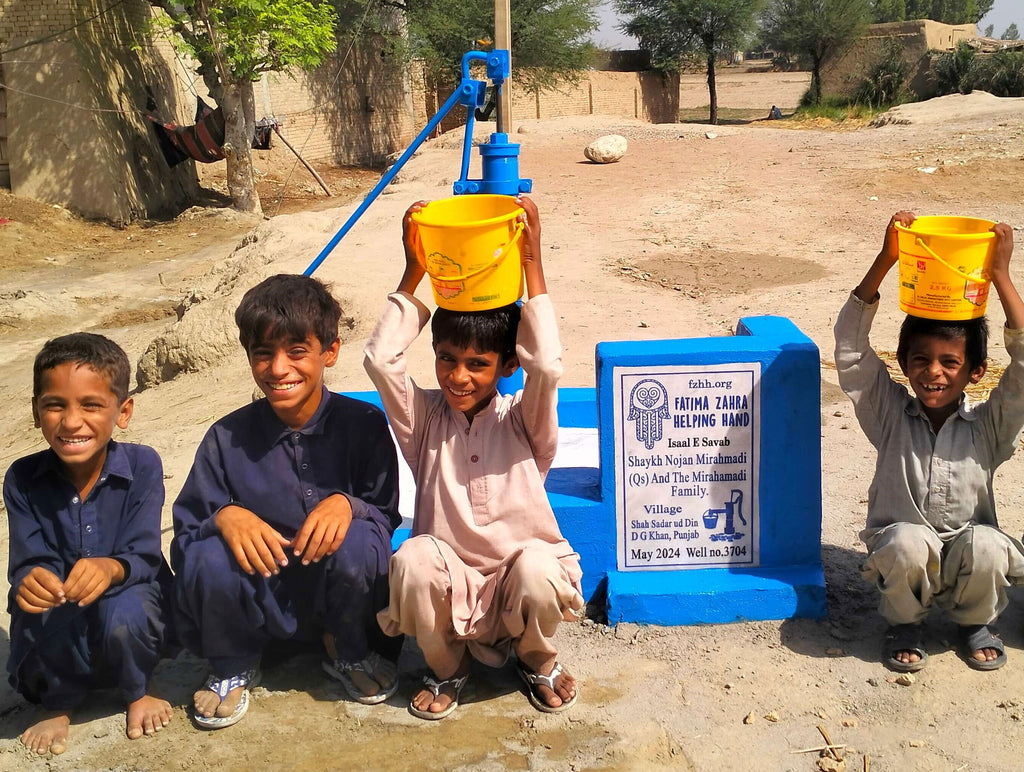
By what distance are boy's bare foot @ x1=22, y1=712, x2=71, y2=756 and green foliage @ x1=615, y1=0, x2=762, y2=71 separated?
98.3 feet

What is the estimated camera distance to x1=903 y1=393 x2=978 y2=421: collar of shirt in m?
2.62

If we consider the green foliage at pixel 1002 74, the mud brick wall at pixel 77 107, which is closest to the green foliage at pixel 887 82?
the green foliage at pixel 1002 74

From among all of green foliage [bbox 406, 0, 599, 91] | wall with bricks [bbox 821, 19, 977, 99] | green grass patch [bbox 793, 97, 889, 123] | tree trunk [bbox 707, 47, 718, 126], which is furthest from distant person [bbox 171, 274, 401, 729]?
tree trunk [bbox 707, 47, 718, 126]

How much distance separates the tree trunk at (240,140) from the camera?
1400 centimetres

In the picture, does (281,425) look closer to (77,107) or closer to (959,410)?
(959,410)

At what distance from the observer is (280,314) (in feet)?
8.16

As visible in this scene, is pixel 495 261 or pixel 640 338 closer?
pixel 495 261

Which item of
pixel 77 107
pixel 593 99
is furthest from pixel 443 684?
pixel 593 99

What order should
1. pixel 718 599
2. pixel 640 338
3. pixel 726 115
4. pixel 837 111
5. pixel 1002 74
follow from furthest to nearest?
pixel 726 115
pixel 837 111
pixel 1002 74
pixel 640 338
pixel 718 599

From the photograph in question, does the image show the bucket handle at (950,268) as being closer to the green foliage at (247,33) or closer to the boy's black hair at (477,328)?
the boy's black hair at (477,328)

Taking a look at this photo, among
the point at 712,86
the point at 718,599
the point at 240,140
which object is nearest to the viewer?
the point at 718,599

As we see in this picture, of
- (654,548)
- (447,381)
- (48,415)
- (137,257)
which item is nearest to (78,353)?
(48,415)

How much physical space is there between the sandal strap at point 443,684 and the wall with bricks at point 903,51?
26844mm

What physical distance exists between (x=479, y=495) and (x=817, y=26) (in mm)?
32625
